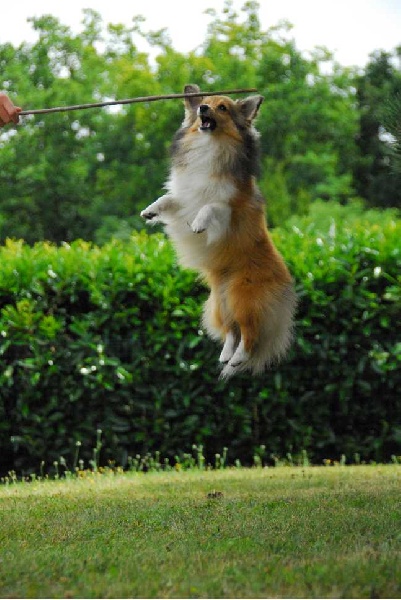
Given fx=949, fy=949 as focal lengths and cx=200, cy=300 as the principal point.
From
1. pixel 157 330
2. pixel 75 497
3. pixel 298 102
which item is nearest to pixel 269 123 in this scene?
pixel 298 102

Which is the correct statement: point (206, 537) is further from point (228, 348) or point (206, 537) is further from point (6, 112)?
point (6, 112)

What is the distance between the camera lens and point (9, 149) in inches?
874

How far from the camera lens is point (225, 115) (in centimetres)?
414

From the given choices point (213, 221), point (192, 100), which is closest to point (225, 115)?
point (192, 100)

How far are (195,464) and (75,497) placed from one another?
2.37 metres

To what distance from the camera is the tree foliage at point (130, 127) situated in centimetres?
2261

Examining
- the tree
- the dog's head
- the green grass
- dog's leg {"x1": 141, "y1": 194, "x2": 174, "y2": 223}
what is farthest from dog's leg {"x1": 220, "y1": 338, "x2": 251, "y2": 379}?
the tree

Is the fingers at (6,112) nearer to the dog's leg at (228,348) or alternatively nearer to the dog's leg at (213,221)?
the dog's leg at (213,221)

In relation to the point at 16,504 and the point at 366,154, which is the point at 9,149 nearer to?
the point at 366,154

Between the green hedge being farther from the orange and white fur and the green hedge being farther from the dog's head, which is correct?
the dog's head

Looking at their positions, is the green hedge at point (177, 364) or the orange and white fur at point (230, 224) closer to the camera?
the orange and white fur at point (230, 224)

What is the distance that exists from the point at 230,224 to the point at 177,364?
161 inches

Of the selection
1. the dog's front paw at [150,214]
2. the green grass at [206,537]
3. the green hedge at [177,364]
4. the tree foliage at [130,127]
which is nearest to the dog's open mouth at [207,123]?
the dog's front paw at [150,214]

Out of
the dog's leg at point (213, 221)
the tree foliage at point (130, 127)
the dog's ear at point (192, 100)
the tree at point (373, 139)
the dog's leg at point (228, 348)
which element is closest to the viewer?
the dog's leg at point (213, 221)
